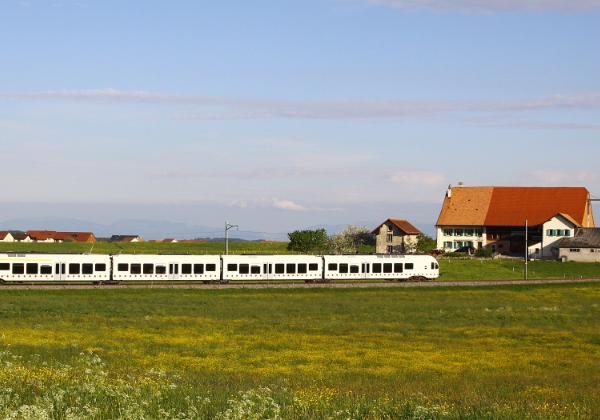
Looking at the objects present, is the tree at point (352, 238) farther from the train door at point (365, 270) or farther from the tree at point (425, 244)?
the train door at point (365, 270)

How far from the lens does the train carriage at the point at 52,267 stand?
190 feet

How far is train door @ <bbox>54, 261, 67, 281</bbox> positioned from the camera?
58.8 meters

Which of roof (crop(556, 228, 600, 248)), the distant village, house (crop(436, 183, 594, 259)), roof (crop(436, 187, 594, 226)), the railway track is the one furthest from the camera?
roof (crop(436, 187, 594, 226))

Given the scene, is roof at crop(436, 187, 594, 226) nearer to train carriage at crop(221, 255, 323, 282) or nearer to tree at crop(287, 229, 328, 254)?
tree at crop(287, 229, 328, 254)

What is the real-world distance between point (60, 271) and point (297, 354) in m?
36.1

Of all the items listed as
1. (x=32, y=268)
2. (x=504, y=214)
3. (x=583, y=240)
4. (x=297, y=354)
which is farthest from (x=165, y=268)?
(x=504, y=214)

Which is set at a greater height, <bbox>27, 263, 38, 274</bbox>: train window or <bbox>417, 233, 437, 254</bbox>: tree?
<bbox>417, 233, 437, 254</bbox>: tree

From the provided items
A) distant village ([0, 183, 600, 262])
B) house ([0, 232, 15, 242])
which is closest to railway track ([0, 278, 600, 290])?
distant village ([0, 183, 600, 262])

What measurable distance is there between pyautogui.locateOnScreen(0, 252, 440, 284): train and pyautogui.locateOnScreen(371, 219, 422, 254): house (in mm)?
35925

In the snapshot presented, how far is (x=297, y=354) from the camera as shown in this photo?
28203 mm

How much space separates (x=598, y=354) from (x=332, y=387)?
49.5 ft

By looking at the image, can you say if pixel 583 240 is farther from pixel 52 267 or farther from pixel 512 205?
pixel 52 267

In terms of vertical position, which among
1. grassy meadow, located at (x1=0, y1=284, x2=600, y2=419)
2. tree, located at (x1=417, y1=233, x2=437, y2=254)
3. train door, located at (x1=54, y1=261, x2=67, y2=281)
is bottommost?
grassy meadow, located at (x1=0, y1=284, x2=600, y2=419)

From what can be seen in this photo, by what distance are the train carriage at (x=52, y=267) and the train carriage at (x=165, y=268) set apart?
1224 mm
